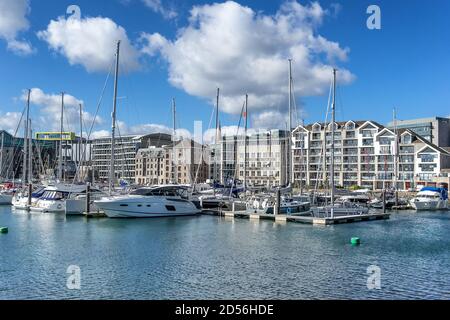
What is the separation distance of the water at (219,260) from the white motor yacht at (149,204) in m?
4.97

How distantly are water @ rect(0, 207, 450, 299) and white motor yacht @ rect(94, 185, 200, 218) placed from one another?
4971mm

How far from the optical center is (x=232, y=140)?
179 meters

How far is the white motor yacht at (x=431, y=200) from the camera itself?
8656 centimetres

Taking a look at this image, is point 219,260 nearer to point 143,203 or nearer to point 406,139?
point 143,203

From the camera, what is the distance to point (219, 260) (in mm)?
33656

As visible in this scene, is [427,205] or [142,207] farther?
[427,205]

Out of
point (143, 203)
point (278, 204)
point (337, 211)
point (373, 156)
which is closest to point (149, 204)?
point (143, 203)

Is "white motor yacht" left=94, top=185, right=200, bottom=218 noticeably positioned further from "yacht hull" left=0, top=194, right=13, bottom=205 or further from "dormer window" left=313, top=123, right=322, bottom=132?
"dormer window" left=313, top=123, right=322, bottom=132

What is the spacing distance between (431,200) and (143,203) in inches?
2257

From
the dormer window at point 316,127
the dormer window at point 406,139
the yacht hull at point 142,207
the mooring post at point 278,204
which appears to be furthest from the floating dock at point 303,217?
the dormer window at point 316,127

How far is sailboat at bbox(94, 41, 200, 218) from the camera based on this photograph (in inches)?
2402

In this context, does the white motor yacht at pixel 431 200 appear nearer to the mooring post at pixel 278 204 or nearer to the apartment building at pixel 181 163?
the mooring post at pixel 278 204

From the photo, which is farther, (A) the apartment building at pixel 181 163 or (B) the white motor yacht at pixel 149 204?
(A) the apartment building at pixel 181 163
